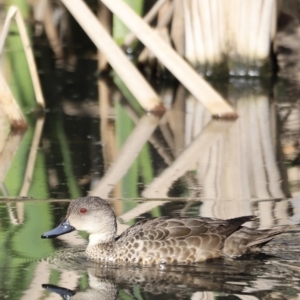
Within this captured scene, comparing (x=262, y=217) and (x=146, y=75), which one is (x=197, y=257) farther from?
(x=146, y=75)

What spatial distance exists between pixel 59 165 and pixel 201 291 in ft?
10.3

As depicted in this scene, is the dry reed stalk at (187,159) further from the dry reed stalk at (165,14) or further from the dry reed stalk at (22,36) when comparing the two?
the dry reed stalk at (165,14)

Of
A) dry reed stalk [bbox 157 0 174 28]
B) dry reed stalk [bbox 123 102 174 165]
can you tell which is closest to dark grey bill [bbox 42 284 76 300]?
dry reed stalk [bbox 123 102 174 165]

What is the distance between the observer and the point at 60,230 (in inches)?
248

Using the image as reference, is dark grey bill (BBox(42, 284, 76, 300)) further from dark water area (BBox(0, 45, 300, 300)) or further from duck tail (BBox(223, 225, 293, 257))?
duck tail (BBox(223, 225, 293, 257))

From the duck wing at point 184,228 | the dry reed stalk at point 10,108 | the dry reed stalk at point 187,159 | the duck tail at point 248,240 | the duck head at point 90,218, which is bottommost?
the duck tail at point 248,240

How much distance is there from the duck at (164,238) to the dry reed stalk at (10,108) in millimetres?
2704

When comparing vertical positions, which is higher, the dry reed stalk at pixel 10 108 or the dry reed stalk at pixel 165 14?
the dry reed stalk at pixel 165 14

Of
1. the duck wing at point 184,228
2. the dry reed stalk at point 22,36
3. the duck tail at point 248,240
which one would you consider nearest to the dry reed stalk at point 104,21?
the dry reed stalk at point 22,36

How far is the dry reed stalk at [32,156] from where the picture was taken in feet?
25.5

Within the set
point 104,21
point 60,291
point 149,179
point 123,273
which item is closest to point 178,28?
point 104,21

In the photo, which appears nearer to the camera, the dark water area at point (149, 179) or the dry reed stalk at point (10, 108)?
the dark water area at point (149, 179)

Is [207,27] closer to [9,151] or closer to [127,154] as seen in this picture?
[127,154]

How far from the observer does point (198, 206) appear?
23.6 ft
